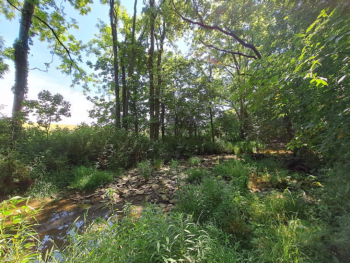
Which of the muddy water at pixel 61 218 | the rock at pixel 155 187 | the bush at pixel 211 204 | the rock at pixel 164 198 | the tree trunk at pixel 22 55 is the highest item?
the tree trunk at pixel 22 55

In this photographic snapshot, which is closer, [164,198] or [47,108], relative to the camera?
[164,198]

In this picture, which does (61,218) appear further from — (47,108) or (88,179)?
(47,108)

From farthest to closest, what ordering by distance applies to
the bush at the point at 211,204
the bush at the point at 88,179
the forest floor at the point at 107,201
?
the bush at the point at 88,179 < the forest floor at the point at 107,201 < the bush at the point at 211,204

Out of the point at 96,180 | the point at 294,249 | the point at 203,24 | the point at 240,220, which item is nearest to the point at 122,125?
the point at 96,180

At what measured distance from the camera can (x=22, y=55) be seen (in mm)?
6207

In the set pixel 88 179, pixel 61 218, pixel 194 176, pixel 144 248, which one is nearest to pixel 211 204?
pixel 144 248

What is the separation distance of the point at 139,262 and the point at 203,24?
309 inches

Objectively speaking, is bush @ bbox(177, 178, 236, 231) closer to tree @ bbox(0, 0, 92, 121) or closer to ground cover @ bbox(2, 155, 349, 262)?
ground cover @ bbox(2, 155, 349, 262)

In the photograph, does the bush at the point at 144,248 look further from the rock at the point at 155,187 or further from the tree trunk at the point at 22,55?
the tree trunk at the point at 22,55

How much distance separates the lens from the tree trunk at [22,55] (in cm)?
Result: 599

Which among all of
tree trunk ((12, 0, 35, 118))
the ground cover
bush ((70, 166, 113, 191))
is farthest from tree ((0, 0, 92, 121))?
the ground cover

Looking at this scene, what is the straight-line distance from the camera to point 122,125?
23.4 feet

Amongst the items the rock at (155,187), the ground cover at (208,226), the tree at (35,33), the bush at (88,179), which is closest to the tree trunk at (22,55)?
the tree at (35,33)

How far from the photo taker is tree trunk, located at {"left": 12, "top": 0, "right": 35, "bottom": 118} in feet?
19.6
